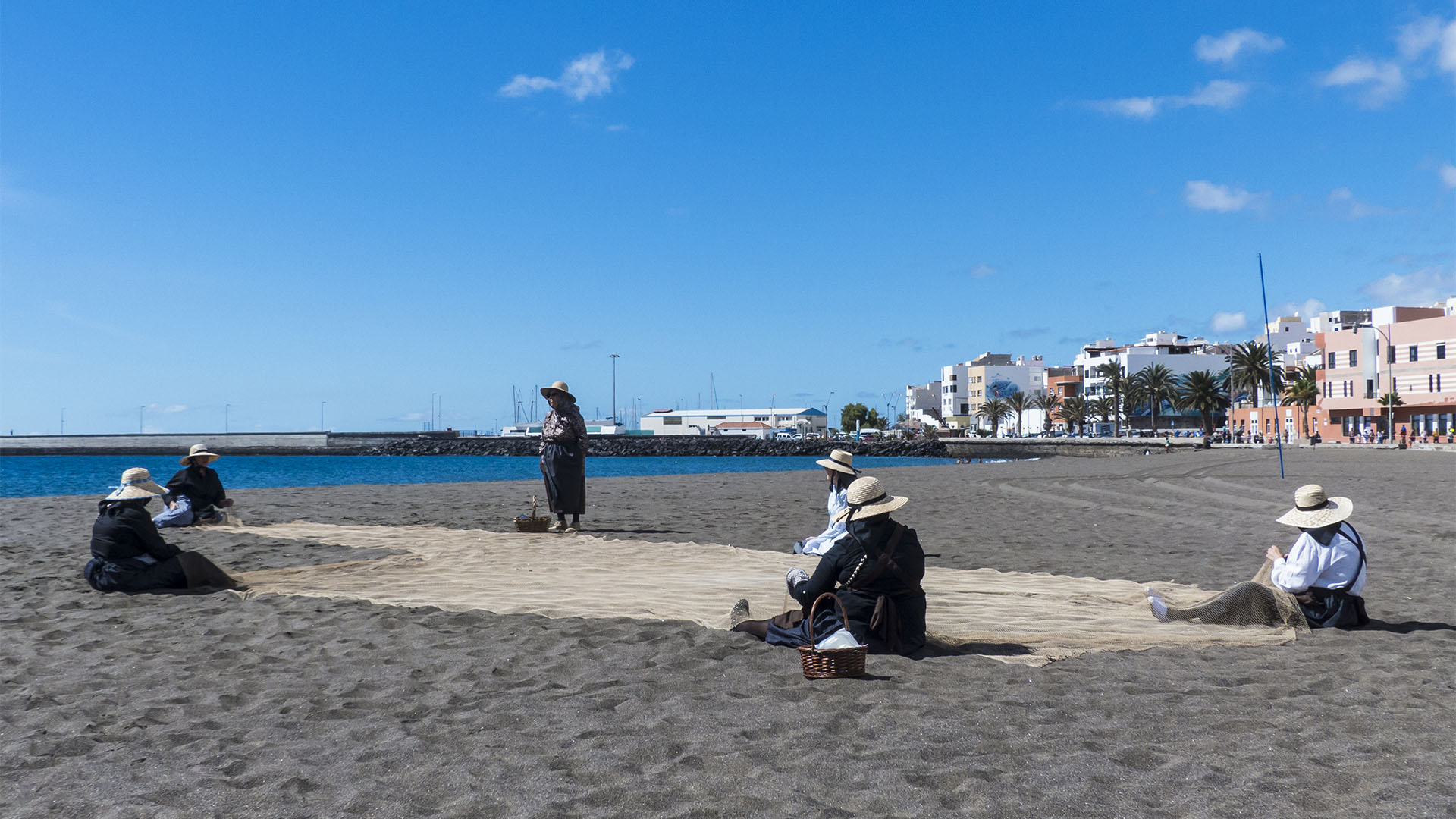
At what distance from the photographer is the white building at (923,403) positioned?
168000mm

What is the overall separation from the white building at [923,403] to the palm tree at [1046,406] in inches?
1301

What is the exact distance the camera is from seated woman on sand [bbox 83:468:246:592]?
8.58 meters

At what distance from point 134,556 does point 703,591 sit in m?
4.68

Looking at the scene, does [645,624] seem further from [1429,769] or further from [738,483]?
[738,483]

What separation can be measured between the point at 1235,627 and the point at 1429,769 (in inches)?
109

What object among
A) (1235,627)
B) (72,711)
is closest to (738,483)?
(1235,627)

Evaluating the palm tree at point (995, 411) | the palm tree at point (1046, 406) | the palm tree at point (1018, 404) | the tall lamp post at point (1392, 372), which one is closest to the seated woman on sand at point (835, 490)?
the tall lamp post at point (1392, 372)

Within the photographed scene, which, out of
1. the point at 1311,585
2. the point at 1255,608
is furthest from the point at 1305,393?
the point at 1255,608

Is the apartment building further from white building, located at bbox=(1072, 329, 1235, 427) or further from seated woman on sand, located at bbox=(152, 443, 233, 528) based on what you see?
seated woman on sand, located at bbox=(152, 443, 233, 528)

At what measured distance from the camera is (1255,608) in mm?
7133

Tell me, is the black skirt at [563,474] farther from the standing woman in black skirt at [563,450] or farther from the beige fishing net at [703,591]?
the beige fishing net at [703,591]

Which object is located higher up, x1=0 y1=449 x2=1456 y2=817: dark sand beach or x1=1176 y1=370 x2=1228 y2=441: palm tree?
x1=1176 y1=370 x2=1228 y2=441: palm tree

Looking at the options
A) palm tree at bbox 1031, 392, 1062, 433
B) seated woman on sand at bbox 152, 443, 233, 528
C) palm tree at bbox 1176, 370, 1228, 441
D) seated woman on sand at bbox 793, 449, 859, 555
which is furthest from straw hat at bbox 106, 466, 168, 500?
palm tree at bbox 1031, 392, 1062, 433

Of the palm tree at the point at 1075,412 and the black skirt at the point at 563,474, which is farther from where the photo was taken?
the palm tree at the point at 1075,412
